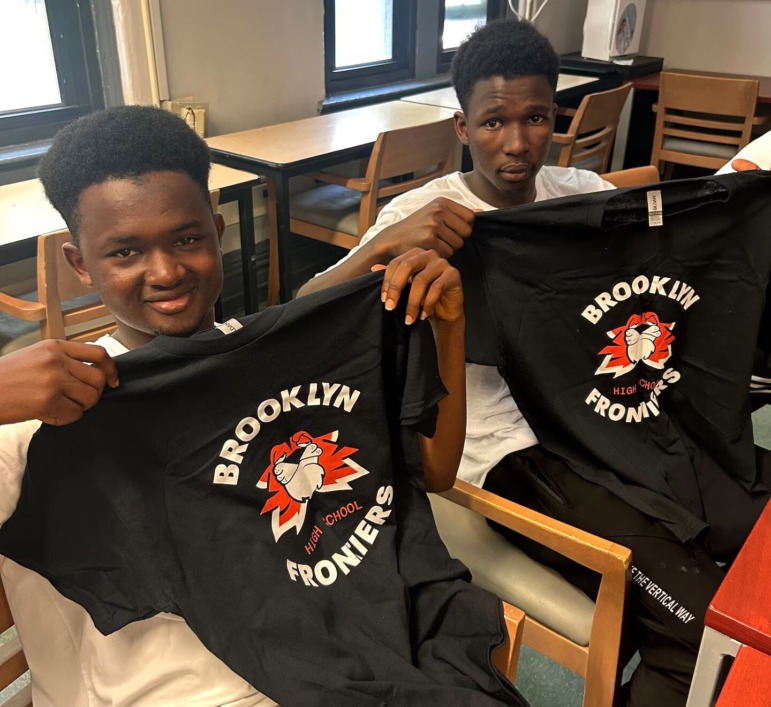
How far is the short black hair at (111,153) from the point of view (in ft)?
2.99

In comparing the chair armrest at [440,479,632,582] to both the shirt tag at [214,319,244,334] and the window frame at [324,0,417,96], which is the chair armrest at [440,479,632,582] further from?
the window frame at [324,0,417,96]

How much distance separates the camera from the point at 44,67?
266 centimetres

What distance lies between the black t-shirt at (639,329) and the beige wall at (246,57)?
225 centimetres

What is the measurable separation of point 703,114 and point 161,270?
434cm

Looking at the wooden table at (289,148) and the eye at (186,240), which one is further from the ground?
the eye at (186,240)

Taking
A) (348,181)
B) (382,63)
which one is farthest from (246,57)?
(382,63)

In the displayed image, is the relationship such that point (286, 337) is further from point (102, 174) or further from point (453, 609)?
point (453, 609)

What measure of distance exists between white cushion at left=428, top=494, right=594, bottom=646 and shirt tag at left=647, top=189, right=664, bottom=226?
61 centimetres

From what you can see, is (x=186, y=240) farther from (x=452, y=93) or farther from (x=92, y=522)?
(x=452, y=93)

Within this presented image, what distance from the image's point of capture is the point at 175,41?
2826 millimetres

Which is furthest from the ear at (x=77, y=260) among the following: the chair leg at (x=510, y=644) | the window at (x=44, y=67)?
the window at (x=44, y=67)

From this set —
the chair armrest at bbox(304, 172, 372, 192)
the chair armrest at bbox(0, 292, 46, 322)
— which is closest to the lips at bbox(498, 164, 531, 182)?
the chair armrest at bbox(0, 292, 46, 322)

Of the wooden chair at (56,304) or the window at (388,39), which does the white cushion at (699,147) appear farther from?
the wooden chair at (56,304)

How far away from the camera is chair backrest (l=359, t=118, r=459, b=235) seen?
2600 millimetres
